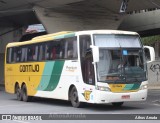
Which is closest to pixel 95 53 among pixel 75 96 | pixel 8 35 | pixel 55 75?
pixel 75 96

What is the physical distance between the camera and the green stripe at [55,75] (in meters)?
20.9

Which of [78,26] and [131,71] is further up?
[78,26]

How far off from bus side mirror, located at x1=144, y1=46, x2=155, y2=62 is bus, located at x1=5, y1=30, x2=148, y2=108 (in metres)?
0.32

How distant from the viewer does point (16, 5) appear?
123 ft

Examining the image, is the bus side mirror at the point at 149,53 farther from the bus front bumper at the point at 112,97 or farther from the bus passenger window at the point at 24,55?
the bus passenger window at the point at 24,55

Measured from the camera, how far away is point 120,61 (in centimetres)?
1844

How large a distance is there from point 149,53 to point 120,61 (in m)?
1.73

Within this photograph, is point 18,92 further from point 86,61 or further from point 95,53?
point 95,53

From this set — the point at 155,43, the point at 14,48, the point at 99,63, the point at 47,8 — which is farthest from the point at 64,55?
the point at 155,43

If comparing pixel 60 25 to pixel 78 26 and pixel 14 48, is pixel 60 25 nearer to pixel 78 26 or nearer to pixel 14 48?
pixel 78 26

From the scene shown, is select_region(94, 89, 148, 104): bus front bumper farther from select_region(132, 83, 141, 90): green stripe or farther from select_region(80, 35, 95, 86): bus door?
select_region(80, 35, 95, 86): bus door

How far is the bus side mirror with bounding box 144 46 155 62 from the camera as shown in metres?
19.0

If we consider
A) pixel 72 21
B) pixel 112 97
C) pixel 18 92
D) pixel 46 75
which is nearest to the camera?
pixel 112 97

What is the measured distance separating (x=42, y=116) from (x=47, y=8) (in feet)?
66.7
